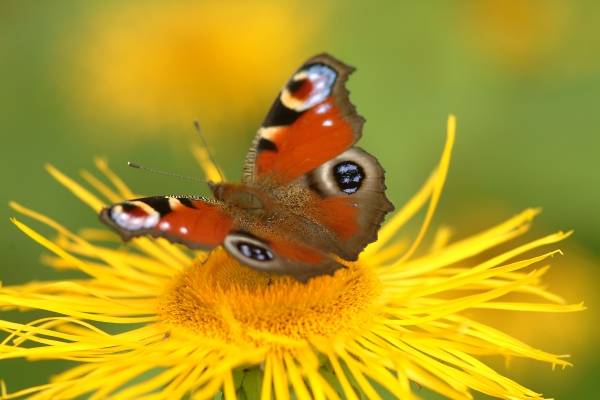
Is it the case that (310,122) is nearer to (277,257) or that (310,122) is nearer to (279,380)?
(277,257)

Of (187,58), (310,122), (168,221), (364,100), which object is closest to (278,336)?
(168,221)

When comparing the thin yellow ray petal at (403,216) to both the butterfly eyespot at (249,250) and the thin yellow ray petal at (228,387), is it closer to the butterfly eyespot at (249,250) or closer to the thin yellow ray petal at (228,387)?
the butterfly eyespot at (249,250)

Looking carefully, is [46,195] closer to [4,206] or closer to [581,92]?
[4,206]

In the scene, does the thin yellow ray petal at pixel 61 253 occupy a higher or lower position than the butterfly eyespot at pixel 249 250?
higher

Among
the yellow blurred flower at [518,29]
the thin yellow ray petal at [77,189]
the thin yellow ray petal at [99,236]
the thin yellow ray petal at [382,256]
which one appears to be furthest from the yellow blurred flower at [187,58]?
the thin yellow ray petal at [382,256]

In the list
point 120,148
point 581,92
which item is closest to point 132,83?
point 120,148

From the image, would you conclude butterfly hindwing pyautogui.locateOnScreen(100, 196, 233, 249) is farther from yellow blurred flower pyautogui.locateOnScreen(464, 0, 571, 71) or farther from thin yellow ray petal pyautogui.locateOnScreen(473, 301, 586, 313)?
yellow blurred flower pyautogui.locateOnScreen(464, 0, 571, 71)
